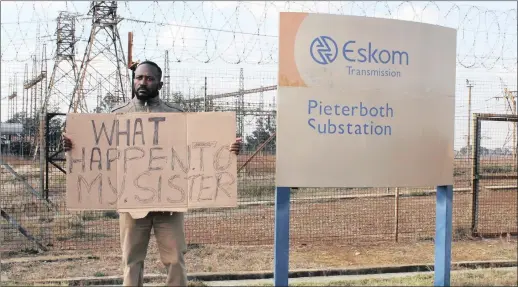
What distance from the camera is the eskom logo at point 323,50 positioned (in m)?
4.46

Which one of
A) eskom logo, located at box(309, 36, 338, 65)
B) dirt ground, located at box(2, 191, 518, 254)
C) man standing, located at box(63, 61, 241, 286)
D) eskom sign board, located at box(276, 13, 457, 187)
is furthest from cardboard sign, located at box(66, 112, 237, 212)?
dirt ground, located at box(2, 191, 518, 254)

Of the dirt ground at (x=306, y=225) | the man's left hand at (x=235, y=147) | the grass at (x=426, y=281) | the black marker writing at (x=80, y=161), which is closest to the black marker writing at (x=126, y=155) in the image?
the black marker writing at (x=80, y=161)

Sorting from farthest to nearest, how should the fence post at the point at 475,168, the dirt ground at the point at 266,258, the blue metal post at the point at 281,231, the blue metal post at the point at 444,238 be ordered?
the fence post at the point at 475,168
the dirt ground at the point at 266,258
the blue metal post at the point at 444,238
the blue metal post at the point at 281,231

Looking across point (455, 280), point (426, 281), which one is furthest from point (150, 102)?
point (455, 280)

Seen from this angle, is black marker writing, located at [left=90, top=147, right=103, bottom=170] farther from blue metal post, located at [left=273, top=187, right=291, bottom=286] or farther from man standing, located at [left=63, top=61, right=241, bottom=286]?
blue metal post, located at [left=273, top=187, right=291, bottom=286]

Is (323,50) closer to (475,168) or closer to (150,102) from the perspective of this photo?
(150,102)

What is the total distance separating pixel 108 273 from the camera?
589cm

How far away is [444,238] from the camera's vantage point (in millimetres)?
5090

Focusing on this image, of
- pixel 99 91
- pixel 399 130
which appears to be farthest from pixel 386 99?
pixel 99 91

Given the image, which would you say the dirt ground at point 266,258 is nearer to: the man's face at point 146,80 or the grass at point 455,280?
the grass at point 455,280

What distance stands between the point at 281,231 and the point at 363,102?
1329 mm

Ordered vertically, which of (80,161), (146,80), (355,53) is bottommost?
(80,161)

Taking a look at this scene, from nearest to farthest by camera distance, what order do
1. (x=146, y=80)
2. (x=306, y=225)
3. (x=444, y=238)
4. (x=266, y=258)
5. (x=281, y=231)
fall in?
(x=146, y=80)
(x=281, y=231)
(x=444, y=238)
(x=266, y=258)
(x=306, y=225)

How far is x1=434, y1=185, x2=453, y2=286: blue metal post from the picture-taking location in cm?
507
